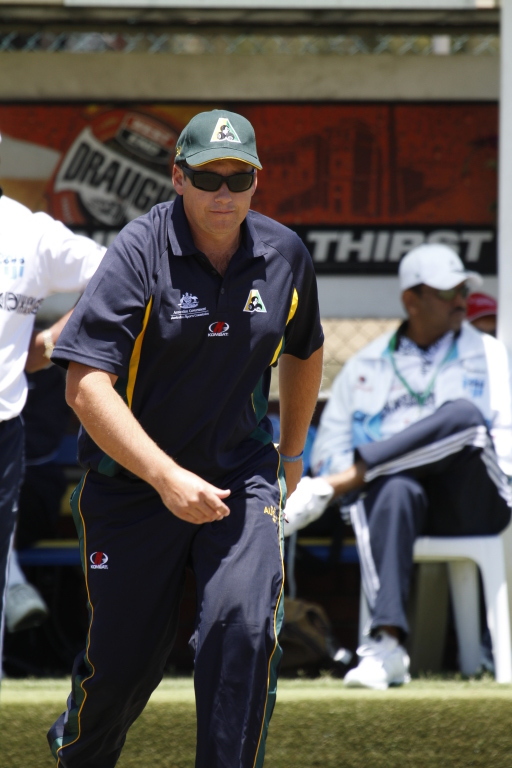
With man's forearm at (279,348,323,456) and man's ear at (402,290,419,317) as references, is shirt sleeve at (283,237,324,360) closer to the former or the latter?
man's forearm at (279,348,323,456)

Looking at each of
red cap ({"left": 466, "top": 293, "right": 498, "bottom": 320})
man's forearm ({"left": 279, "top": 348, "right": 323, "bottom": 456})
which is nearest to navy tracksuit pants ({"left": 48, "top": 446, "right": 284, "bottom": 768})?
man's forearm ({"left": 279, "top": 348, "right": 323, "bottom": 456})

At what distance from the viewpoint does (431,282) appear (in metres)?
4.84

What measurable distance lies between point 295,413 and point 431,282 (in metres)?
1.88

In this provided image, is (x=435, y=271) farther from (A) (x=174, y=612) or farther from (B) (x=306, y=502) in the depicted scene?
(A) (x=174, y=612)

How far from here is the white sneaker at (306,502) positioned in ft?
14.0

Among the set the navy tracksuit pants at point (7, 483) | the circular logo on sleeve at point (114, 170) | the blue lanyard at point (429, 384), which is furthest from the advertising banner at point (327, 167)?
the navy tracksuit pants at point (7, 483)

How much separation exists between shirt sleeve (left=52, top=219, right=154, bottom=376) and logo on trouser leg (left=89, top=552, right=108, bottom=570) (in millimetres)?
468

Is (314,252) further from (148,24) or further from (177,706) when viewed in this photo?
(177,706)

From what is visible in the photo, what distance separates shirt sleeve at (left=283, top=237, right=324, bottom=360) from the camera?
2.94 metres

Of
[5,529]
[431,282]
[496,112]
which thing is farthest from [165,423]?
[496,112]

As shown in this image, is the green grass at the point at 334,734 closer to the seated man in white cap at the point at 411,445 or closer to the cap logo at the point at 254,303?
the seated man in white cap at the point at 411,445

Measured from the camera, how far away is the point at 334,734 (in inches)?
142

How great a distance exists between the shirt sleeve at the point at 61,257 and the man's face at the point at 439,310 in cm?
171

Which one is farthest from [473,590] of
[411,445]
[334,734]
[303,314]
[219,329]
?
[219,329]
